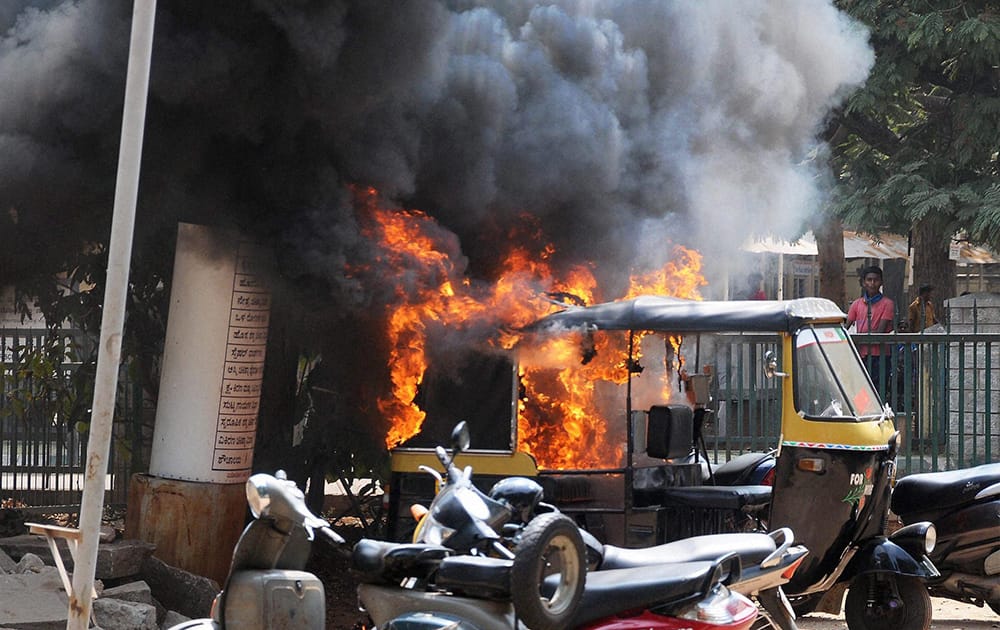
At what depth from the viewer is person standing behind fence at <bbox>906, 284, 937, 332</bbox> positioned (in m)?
14.6

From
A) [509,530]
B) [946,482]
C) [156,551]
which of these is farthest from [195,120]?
[946,482]

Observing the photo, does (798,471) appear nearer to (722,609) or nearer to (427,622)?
(722,609)

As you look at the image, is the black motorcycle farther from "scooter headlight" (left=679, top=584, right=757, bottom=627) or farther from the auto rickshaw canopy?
"scooter headlight" (left=679, top=584, right=757, bottom=627)

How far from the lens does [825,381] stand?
6941mm

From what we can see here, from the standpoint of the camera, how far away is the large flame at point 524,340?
292 inches

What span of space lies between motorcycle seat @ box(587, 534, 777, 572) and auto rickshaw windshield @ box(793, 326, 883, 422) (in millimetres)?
1458

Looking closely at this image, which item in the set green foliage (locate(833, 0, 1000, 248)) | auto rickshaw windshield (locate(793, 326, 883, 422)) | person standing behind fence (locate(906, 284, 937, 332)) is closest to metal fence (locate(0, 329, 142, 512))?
Answer: auto rickshaw windshield (locate(793, 326, 883, 422))

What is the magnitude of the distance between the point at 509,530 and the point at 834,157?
43.6ft

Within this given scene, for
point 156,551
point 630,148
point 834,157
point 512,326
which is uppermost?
point 834,157

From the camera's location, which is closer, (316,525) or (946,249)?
(316,525)

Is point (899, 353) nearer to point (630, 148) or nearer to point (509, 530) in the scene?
point (630, 148)

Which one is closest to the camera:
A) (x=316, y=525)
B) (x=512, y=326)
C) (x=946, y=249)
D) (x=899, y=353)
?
(x=316, y=525)

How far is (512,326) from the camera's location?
24.9 feet

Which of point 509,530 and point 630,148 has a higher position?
point 630,148
